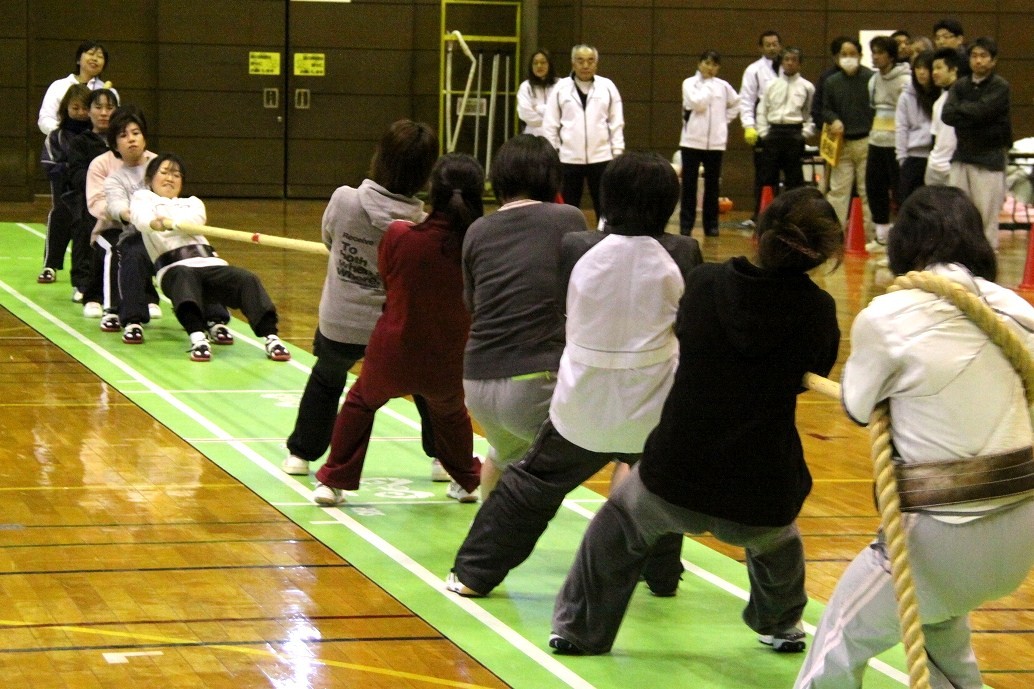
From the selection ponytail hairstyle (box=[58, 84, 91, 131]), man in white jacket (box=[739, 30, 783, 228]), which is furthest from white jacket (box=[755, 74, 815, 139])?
ponytail hairstyle (box=[58, 84, 91, 131])

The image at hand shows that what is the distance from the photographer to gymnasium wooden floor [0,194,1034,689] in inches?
155

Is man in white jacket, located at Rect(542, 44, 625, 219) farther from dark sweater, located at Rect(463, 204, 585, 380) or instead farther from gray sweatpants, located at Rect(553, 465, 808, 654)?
gray sweatpants, located at Rect(553, 465, 808, 654)

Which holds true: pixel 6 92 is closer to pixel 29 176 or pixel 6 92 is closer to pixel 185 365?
pixel 29 176

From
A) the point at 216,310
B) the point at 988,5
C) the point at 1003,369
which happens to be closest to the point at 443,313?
the point at 1003,369

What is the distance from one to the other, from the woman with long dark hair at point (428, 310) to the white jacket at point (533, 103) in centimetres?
922

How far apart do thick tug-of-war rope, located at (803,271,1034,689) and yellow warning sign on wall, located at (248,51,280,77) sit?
15806 millimetres

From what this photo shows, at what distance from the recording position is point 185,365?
829cm

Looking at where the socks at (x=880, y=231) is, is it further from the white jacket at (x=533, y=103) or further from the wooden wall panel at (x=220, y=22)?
the wooden wall panel at (x=220, y=22)

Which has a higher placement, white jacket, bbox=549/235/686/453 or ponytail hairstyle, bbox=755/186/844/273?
ponytail hairstyle, bbox=755/186/844/273

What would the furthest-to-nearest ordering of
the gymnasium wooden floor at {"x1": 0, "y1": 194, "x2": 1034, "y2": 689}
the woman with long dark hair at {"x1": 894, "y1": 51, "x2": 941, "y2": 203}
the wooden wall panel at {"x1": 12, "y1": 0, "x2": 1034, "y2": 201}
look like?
the wooden wall panel at {"x1": 12, "y1": 0, "x2": 1034, "y2": 201} < the woman with long dark hair at {"x1": 894, "y1": 51, "x2": 941, "y2": 203} < the gymnasium wooden floor at {"x1": 0, "y1": 194, "x2": 1034, "y2": 689}

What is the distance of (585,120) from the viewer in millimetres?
13336

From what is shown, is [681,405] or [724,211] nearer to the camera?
[681,405]

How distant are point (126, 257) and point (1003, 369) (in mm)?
6562

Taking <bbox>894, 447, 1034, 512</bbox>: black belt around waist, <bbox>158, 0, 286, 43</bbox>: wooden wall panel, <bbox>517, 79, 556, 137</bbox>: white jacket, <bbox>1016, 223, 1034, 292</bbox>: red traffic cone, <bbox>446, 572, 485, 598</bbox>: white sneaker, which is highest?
<bbox>158, 0, 286, 43</bbox>: wooden wall panel
